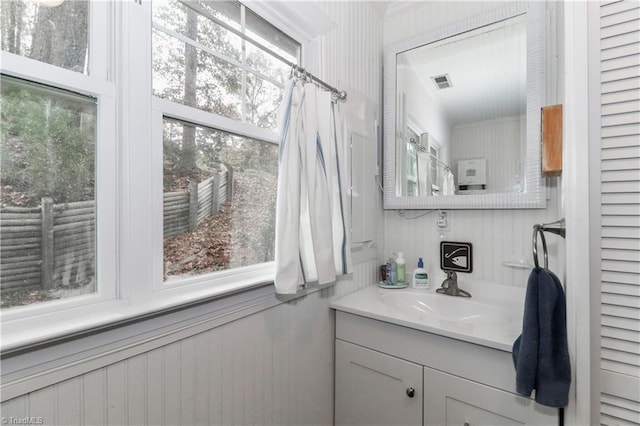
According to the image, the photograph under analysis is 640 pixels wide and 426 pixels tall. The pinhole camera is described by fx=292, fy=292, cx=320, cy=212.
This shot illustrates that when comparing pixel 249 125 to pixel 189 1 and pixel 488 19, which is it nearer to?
pixel 189 1

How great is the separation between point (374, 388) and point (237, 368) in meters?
0.62

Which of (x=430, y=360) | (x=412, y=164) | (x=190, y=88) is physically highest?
(x=190, y=88)

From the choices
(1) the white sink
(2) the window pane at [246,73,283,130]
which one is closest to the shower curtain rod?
(2) the window pane at [246,73,283,130]

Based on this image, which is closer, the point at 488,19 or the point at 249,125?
the point at 249,125

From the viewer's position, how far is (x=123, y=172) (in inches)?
28.9

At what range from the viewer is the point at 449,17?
154cm

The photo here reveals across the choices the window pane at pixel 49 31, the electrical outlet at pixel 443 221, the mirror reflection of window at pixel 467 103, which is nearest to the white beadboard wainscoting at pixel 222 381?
the electrical outlet at pixel 443 221

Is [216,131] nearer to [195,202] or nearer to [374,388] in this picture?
[195,202]

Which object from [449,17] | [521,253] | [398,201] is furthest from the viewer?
[398,201]

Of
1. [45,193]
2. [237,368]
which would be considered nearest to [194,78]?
[45,193]

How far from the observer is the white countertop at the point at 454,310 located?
103cm

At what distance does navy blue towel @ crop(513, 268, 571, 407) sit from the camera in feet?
2.67

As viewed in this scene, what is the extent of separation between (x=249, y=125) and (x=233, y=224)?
1.20ft

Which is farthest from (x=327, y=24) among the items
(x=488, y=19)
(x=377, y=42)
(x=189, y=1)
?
(x=488, y=19)
